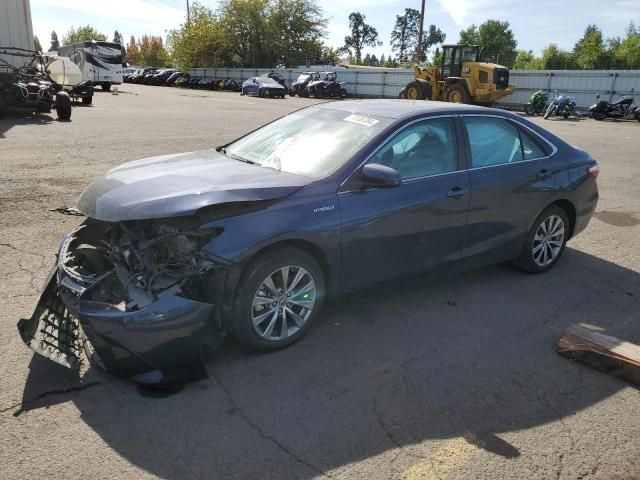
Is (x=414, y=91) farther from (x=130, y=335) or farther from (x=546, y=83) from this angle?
(x=130, y=335)

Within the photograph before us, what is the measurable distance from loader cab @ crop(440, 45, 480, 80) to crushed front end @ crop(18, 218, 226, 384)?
24.7 meters

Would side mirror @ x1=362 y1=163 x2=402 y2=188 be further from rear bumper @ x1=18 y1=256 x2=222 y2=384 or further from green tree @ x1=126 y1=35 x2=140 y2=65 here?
green tree @ x1=126 y1=35 x2=140 y2=65

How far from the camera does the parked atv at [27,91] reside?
49.2 ft

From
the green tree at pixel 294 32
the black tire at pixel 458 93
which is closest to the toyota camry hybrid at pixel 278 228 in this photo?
the black tire at pixel 458 93

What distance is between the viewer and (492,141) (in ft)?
15.5

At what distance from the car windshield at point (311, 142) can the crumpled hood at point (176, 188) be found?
0.19m

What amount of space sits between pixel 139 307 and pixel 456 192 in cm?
264

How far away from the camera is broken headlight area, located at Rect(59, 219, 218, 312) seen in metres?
3.08

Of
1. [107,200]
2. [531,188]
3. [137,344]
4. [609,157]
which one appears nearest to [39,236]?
[107,200]

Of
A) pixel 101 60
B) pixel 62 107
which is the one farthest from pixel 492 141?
pixel 101 60

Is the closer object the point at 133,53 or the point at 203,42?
the point at 203,42

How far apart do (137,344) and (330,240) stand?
1.42 m

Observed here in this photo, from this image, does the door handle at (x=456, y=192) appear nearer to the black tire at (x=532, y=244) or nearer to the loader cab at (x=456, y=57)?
the black tire at (x=532, y=244)

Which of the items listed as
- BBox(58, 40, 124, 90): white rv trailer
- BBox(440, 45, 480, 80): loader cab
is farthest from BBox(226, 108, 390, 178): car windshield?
BBox(58, 40, 124, 90): white rv trailer
